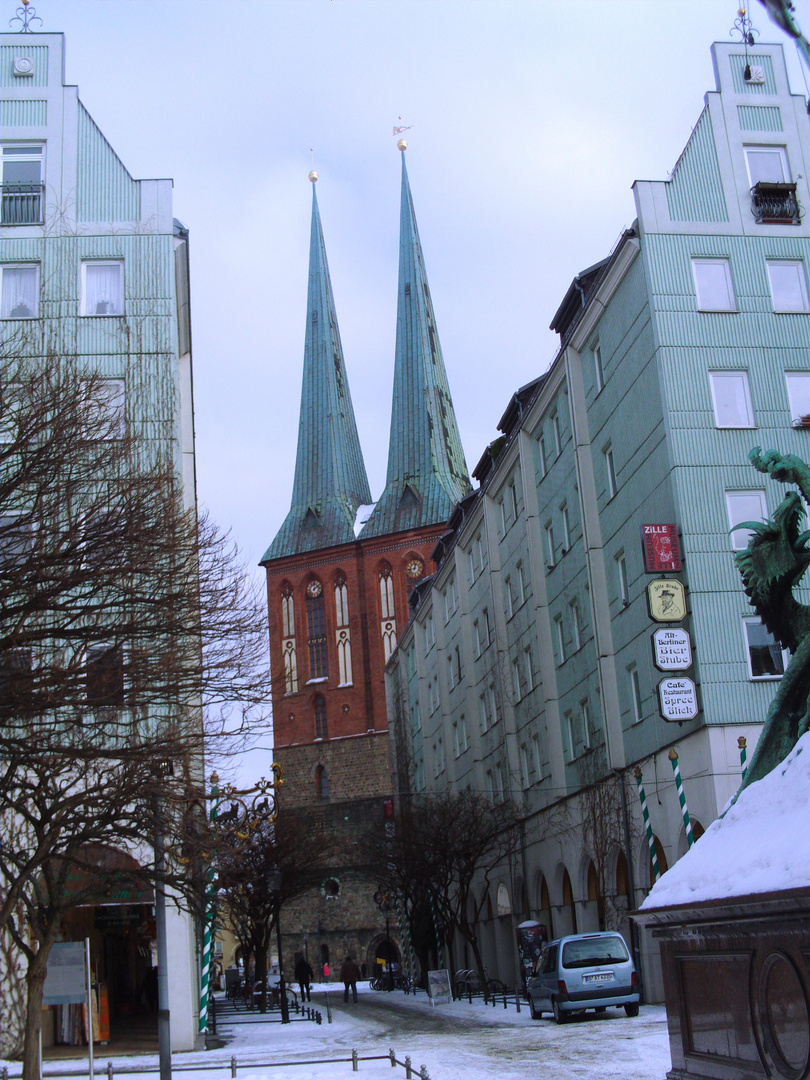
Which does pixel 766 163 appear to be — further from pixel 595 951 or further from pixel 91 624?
pixel 91 624

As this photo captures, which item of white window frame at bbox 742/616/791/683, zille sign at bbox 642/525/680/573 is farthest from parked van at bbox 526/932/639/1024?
zille sign at bbox 642/525/680/573

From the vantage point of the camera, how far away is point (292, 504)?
9725 centimetres

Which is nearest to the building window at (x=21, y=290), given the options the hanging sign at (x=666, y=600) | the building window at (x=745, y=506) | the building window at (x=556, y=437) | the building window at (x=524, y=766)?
the building window at (x=556, y=437)

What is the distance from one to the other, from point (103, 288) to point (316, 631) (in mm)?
60900

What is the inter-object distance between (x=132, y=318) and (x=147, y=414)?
101 inches

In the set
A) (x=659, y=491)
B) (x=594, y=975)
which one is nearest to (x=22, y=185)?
(x=659, y=491)

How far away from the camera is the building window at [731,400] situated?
30141mm

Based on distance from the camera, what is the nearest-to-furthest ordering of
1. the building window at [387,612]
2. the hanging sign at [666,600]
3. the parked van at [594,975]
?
the parked van at [594,975], the hanging sign at [666,600], the building window at [387,612]

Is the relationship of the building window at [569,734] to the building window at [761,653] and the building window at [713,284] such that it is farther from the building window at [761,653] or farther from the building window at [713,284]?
the building window at [713,284]

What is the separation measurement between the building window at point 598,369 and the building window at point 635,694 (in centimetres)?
741

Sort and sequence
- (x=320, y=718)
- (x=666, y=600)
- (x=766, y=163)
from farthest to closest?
(x=320, y=718), (x=766, y=163), (x=666, y=600)

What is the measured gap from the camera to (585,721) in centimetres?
3631

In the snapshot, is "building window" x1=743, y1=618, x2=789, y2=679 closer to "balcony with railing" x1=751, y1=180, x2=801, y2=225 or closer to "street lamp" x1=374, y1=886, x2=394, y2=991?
"balcony with railing" x1=751, y1=180, x2=801, y2=225

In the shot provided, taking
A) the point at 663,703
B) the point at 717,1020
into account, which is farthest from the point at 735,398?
the point at 717,1020
